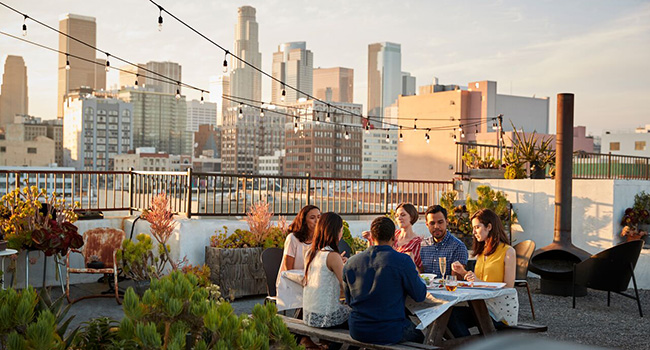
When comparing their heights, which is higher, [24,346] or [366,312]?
[24,346]

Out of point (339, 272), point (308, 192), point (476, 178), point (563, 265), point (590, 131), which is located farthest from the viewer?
point (590, 131)

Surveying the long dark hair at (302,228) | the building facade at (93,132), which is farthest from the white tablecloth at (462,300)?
the building facade at (93,132)

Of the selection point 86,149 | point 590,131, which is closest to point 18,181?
point 590,131

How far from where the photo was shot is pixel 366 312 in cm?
464

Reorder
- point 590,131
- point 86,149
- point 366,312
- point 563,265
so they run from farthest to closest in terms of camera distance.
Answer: point 86,149, point 590,131, point 563,265, point 366,312

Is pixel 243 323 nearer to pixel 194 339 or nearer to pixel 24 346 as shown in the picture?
pixel 194 339

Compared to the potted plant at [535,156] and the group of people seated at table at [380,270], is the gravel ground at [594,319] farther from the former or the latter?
the potted plant at [535,156]

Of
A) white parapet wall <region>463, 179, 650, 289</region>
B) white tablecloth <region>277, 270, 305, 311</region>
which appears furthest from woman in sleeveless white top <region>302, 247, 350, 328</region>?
white parapet wall <region>463, 179, 650, 289</region>

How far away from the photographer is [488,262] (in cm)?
588

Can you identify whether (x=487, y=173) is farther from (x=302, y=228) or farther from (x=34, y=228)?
(x=34, y=228)

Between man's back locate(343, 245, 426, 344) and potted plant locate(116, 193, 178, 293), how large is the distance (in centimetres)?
402

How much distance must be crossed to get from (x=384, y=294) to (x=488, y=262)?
1607mm

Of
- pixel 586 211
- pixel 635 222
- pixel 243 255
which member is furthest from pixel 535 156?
pixel 243 255

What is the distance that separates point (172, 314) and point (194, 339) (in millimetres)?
176
